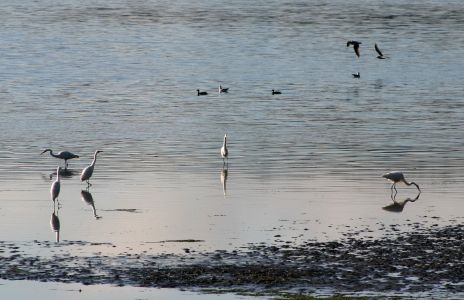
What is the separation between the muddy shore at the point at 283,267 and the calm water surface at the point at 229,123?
1.32 m

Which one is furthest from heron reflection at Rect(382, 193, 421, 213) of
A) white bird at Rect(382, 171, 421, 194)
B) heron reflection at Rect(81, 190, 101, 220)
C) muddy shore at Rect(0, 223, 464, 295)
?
heron reflection at Rect(81, 190, 101, 220)

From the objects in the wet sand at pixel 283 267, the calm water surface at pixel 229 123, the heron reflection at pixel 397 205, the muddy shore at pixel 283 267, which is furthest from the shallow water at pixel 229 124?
the muddy shore at pixel 283 267

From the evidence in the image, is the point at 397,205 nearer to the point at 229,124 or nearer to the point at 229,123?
the point at 229,124

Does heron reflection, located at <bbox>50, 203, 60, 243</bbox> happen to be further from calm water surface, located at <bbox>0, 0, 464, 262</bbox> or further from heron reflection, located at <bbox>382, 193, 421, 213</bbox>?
heron reflection, located at <bbox>382, 193, 421, 213</bbox>

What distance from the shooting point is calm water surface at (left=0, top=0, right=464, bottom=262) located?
2803cm

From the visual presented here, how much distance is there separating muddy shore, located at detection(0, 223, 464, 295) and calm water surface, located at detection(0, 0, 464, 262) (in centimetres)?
132

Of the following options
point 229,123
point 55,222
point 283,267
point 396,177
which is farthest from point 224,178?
point 229,123

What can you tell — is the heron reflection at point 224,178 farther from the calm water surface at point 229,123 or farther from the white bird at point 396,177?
the white bird at point 396,177

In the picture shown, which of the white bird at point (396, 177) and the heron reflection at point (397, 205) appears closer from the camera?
the heron reflection at point (397, 205)

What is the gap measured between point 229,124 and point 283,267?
26.8 metres

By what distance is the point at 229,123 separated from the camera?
48.7 meters

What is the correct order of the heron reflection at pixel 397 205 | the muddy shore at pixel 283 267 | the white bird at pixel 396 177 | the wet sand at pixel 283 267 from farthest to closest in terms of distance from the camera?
the white bird at pixel 396 177 → the heron reflection at pixel 397 205 → the muddy shore at pixel 283 267 → the wet sand at pixel 283 267

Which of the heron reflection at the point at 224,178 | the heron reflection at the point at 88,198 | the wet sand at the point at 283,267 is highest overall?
the heron reflection at the point at 224,178

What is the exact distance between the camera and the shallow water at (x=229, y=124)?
91.9ft
